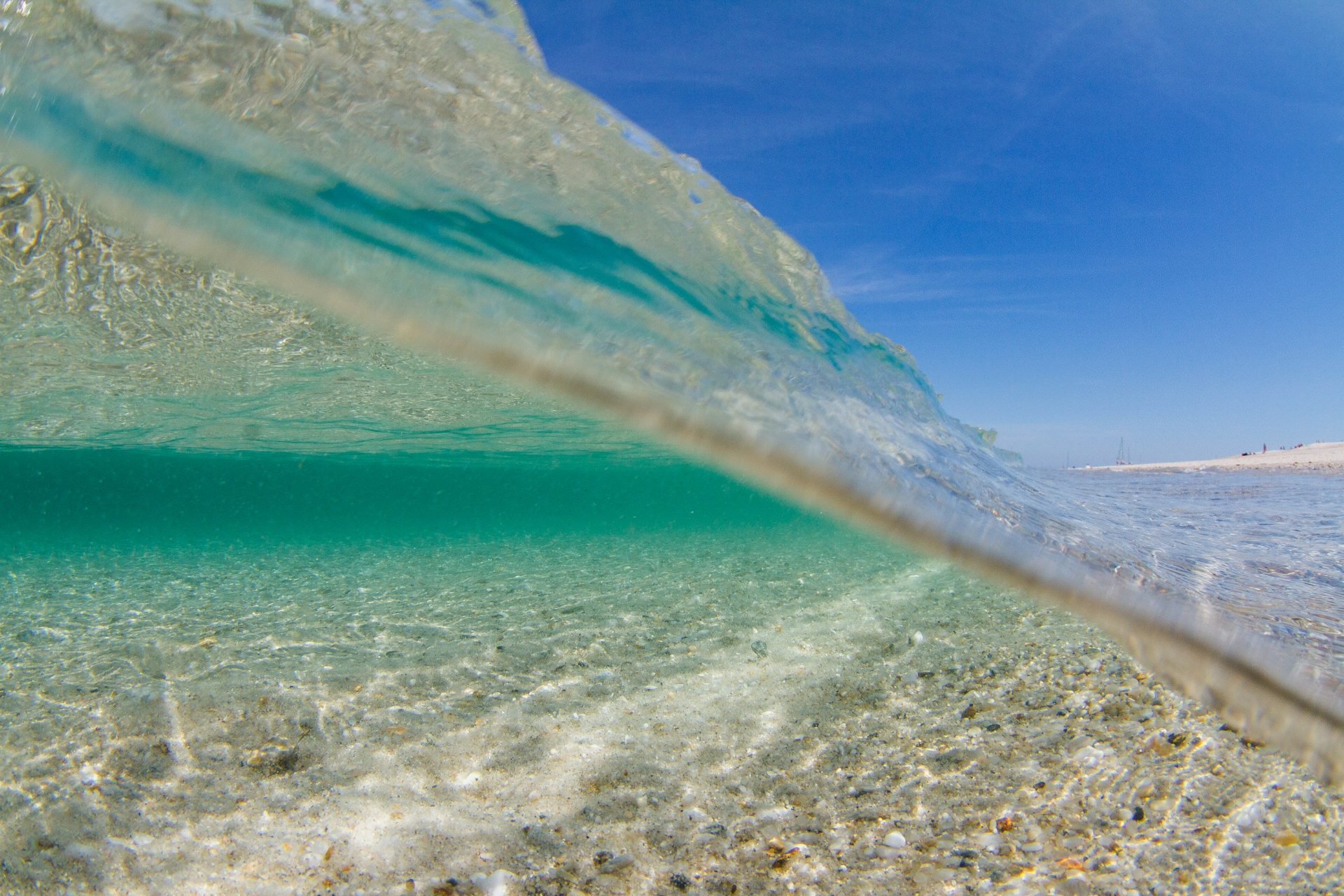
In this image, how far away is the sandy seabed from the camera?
8.57 feet

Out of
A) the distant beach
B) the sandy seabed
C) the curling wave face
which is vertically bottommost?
the sandy seabed

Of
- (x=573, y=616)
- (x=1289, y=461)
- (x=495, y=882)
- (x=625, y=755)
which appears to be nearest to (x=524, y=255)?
(x=625, y=755)

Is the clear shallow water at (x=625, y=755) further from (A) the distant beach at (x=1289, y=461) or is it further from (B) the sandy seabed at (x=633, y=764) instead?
(A) the distant beach at (x=1289, y=461)

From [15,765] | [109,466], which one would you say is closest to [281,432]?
[15,765]

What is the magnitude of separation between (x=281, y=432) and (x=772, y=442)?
2224cm

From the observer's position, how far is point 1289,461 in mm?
23812

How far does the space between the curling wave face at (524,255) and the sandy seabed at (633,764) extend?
2.60 feet

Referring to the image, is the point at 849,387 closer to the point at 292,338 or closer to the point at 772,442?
the point at 772,442

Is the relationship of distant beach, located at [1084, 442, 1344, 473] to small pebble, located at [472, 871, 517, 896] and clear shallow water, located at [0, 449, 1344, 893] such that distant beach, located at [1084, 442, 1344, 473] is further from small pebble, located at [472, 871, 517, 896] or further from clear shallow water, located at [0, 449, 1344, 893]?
small pebble, located at [472, 871, 517, 896]

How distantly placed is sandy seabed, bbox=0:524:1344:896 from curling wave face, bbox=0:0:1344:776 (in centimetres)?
79

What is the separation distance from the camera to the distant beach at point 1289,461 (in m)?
20.5

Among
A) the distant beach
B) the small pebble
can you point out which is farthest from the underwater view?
the distant beach

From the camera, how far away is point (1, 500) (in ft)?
271

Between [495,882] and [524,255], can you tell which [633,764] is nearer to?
[495,882]
